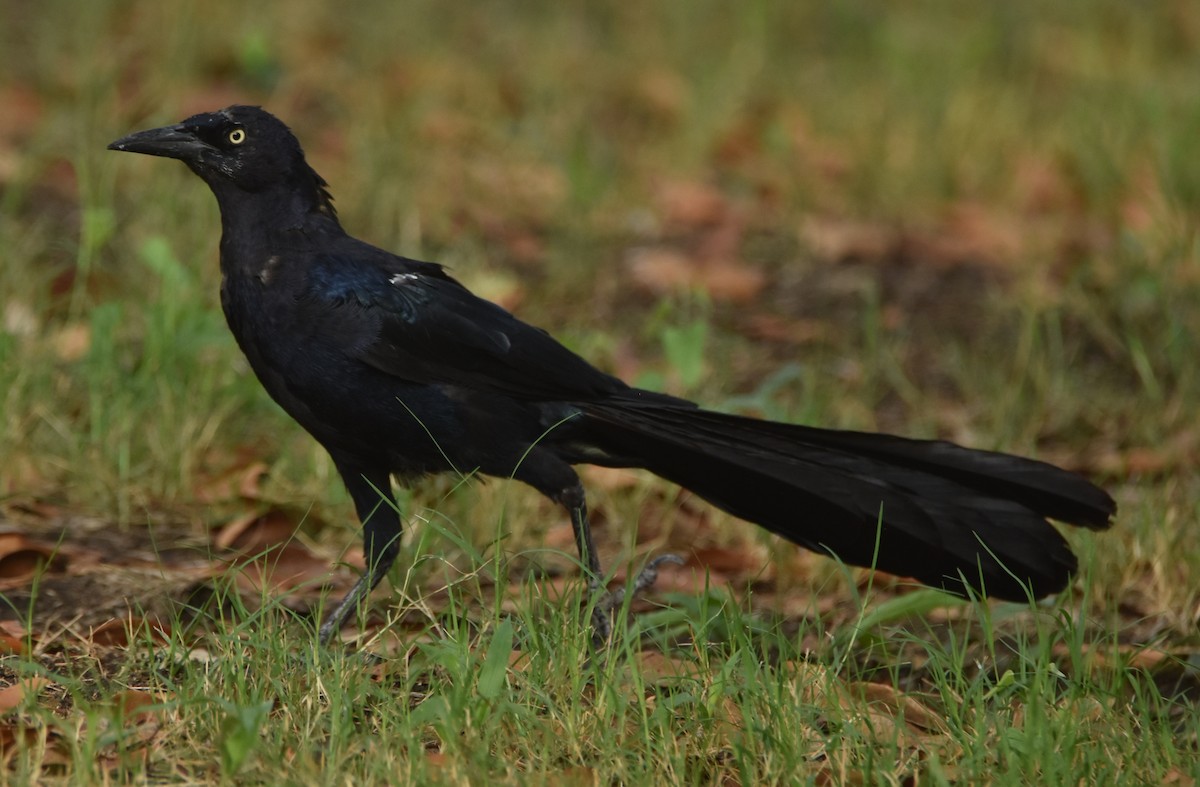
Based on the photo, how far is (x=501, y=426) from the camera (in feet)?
11.7

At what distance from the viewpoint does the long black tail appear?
11.1 feet

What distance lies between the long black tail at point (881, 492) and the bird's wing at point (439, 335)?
0.13m

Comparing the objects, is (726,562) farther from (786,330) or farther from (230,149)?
(786,330)

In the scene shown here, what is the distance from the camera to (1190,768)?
278 cm

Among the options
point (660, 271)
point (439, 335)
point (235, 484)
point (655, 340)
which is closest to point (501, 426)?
point (439, 335)

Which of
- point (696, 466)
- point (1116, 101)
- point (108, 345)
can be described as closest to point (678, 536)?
point (696, 466)

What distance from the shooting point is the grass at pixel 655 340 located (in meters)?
2.84

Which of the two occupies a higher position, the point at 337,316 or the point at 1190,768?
the point at 337,316

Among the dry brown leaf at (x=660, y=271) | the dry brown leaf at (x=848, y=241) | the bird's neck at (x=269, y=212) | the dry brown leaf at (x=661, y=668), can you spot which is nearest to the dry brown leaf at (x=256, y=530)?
the bird's neck at (x=269, y=212)

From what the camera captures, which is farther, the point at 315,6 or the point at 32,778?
the point at 315,6

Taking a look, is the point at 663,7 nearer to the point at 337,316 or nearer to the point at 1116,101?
the point at 1116,101

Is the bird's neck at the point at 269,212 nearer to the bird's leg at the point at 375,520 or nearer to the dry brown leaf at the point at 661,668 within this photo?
the bird's leg at the point at 375,520

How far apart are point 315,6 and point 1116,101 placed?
4112 millimetres

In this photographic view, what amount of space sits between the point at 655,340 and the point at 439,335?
97.9 inches
